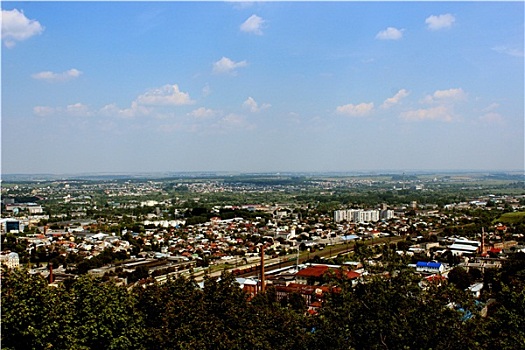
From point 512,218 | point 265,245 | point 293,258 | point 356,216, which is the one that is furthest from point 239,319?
point 356,216

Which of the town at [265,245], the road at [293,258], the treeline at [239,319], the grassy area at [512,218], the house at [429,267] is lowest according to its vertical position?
the road at [293,258]

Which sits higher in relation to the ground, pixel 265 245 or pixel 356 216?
pixel 356 216

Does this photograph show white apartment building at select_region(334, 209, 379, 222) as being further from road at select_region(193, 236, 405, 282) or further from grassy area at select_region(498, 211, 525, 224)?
road at select_region(193, 236, 405, 282)

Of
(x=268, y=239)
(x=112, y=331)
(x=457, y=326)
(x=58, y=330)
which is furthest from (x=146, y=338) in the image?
(x=268, y=239)

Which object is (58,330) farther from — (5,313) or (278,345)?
(278,345)

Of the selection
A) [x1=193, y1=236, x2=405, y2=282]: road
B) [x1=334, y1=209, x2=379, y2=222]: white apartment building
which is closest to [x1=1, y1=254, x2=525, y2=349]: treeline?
[x1=193, y1=236, x2=405, y2=282]: road

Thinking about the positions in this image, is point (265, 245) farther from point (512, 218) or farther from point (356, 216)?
point (512, 218)

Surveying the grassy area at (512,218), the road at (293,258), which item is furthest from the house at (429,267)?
the grassy area at (512,218)

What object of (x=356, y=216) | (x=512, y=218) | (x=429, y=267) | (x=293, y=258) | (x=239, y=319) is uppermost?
(x=239, y=319)

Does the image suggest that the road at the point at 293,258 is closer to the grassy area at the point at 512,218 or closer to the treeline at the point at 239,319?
the grassy area at the point at 512,218

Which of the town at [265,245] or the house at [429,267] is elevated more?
the house at [429,267]
